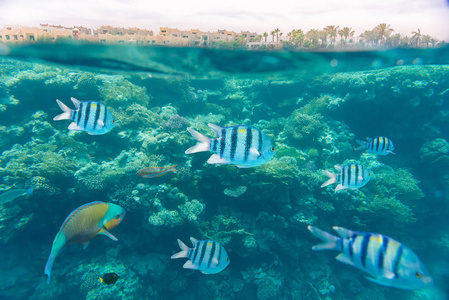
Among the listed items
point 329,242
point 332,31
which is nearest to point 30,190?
point 329,242

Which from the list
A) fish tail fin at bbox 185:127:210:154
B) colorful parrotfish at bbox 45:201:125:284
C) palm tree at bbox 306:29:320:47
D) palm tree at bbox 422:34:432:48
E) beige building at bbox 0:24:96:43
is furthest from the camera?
palm tree at bbox 422:34:432:48

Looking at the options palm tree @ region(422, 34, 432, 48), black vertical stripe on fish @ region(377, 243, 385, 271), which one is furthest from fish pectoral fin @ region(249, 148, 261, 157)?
palm tree @ region(422, 34, 432, 48)

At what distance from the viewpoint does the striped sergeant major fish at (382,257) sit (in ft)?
7.38

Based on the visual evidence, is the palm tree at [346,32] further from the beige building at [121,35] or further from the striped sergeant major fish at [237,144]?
the striped sergeant major fish at [237,144]

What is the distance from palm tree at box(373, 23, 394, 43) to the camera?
7302 millimetres

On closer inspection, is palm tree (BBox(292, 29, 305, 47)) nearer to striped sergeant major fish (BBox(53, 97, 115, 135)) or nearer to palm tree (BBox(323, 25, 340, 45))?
palm tree (BBox(323, 25, 340, 45))

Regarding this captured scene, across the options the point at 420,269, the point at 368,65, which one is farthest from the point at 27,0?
the point at 368,65

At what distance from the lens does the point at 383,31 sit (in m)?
7.64

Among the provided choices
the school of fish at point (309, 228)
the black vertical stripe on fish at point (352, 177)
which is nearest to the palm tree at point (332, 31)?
the black vertical stripe on fish at point (352, 177)

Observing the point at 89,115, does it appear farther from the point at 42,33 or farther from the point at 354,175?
the point at 42,33

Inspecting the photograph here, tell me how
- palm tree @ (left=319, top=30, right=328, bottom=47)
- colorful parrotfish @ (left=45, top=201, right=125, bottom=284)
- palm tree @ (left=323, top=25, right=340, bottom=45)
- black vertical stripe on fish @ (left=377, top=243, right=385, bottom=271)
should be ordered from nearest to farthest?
black vertical stripe on fish @ (left=377, top=243, right=385, bottom=271) < colorful parrotfish @ (left=45, top=201, right=125, bottom=284) < palm tree @ (left=323, top=25, right=340, bottom=45) < palm tree @ (left=319, top=30, right=328, bottom=47)

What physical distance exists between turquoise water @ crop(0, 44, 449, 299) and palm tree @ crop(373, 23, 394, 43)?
164 cm

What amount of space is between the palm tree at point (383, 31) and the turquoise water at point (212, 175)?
5.37 feet

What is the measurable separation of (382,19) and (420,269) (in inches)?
312
